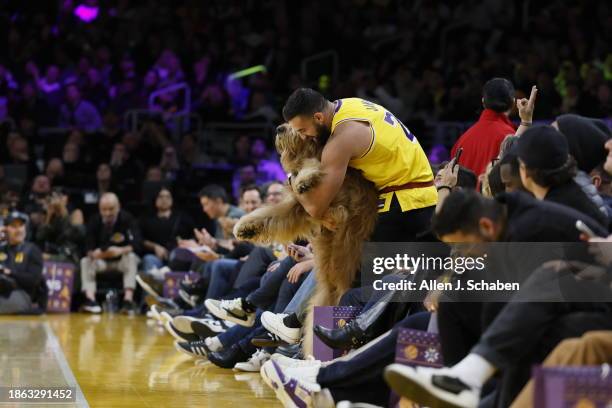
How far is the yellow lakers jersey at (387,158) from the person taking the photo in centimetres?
507

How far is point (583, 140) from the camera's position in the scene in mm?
4312

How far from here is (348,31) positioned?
49.5 feet

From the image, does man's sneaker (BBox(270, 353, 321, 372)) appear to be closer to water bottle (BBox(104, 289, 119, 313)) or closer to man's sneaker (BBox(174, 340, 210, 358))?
man's sneaker (BBox(174, 340, 210, 358))

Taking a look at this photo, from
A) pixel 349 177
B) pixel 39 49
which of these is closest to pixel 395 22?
pixel 39 49

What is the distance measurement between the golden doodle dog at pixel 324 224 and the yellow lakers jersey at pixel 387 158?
0.08 metres

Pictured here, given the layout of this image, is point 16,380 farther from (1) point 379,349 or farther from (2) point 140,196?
(2) point 140,196

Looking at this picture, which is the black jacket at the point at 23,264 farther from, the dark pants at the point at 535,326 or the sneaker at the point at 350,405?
the dark pants at the point at 535,326

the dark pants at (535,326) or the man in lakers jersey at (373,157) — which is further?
the man in lakers jersey at (373,157)

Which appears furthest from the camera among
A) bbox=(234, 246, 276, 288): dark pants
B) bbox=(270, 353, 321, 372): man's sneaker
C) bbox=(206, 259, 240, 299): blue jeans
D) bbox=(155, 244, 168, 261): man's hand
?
bbox=(155, 244, 168, 261): man's hand

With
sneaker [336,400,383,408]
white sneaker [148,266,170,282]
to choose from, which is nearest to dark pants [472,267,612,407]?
sneaker [336,400,383,408]

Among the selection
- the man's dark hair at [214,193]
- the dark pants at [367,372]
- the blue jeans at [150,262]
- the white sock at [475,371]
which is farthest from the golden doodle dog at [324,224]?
the blue jeans at [150,262]

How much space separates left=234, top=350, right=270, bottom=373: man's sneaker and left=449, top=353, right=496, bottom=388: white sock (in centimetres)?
332

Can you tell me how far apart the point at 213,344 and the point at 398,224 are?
2171 mm

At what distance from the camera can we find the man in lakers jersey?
4980mm
